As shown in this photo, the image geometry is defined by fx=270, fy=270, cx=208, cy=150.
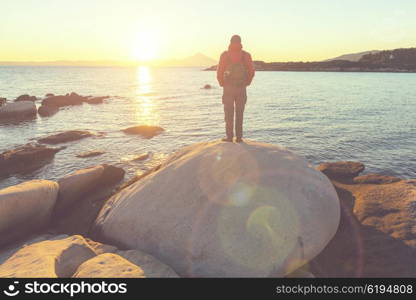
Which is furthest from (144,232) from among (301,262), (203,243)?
(301,262)

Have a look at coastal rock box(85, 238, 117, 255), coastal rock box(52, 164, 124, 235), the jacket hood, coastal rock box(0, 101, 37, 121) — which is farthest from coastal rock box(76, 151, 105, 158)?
coastal rock box(0, 101, 37, 121)

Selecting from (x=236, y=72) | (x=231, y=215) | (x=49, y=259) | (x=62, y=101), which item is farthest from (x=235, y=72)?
(x=62, y=101)

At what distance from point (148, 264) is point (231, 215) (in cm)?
203

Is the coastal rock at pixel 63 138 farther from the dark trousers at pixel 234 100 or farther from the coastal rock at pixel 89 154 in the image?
the dark trousers at pixel 234 100

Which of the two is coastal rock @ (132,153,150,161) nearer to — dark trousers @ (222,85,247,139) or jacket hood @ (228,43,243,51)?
dark trousers @ (222,85,247,139)

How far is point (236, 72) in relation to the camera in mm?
8203

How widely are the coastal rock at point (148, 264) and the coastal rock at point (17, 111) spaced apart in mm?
30284

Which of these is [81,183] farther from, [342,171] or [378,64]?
[378,64]

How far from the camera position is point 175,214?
6453 millimetres

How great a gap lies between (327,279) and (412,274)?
1687 mm

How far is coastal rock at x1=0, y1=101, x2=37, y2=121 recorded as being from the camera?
1142 inches

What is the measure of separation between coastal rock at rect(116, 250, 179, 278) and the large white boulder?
27 centimetres

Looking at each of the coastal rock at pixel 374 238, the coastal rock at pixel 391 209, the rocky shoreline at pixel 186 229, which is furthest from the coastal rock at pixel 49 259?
the coastal rock at pixel 391 209

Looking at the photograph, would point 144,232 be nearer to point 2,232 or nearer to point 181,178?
point 181,178
